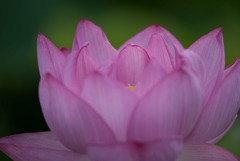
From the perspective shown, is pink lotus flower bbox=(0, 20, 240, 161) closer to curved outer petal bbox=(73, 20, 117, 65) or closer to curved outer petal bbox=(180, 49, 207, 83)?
curved outer petal bbox=(180, 49, 207, 83)

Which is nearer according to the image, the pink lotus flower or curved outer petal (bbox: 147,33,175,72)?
the pink lotus flower

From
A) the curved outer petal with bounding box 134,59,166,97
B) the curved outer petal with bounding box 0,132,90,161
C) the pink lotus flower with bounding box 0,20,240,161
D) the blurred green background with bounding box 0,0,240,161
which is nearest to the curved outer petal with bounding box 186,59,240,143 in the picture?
the pink lotus flower with bounding box 0,20,240,161

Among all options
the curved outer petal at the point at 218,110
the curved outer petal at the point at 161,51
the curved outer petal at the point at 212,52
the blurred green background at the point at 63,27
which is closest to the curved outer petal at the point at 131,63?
the curved outer petal at the point at 161,51

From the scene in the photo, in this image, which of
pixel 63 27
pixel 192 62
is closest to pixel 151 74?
pixel 192 62

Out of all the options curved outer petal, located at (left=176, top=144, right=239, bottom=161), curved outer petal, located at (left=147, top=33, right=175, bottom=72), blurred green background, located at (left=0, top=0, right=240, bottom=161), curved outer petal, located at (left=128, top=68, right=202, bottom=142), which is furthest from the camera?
blurred green background, located at (left=0, top=0, right=240, bottom=161)

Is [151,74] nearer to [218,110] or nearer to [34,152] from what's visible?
[218,110]

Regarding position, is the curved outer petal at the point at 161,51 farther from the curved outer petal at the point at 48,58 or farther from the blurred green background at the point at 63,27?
the blurred green background at the point at 63,27

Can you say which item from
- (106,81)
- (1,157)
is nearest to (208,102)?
(106,81)
